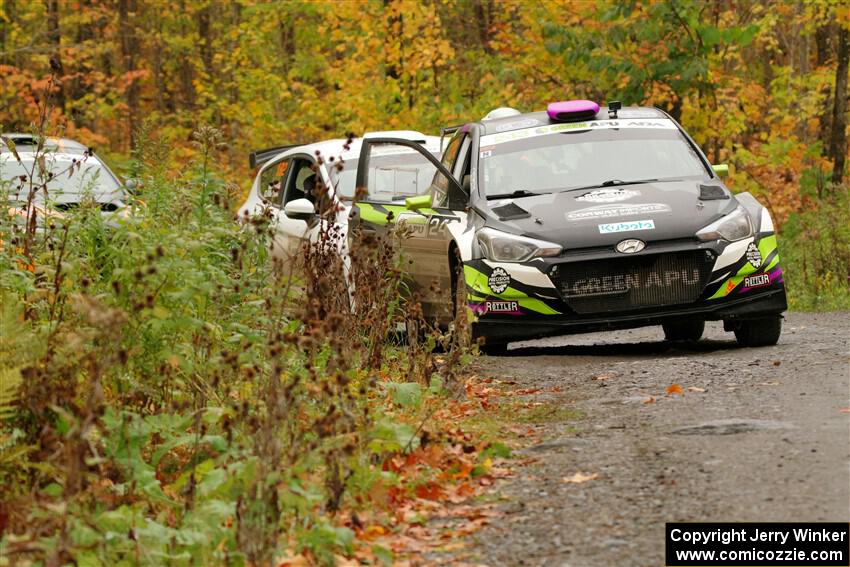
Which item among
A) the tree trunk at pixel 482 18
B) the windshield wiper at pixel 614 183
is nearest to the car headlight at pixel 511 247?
the windshield wiper at pixel 614 183

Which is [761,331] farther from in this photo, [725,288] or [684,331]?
[684,331]

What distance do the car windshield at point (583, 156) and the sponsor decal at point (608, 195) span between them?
37cm

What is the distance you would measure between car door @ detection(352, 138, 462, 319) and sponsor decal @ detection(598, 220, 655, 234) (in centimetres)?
115

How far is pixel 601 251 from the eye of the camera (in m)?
10.2

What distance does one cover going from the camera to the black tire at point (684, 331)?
12281 mm

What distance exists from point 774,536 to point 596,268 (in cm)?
520

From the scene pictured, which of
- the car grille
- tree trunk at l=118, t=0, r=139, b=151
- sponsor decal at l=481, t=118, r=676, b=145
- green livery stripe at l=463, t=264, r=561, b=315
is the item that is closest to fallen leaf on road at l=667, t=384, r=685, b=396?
the car grille

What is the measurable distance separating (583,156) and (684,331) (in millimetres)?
1857

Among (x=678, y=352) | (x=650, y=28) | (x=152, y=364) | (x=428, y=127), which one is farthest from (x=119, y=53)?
(x=152, y=364)

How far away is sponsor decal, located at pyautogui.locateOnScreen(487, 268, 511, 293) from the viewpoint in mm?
10344

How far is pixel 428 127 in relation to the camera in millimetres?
25406

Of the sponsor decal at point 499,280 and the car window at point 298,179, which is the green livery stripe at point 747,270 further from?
the car window at point 298,179

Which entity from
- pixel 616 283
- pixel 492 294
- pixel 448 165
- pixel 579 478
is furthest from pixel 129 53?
pixel 579 478

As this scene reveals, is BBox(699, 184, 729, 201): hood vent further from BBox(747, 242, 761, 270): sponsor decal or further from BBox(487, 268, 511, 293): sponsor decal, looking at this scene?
BBox(487, 268, 511, 293): sponsor decal
